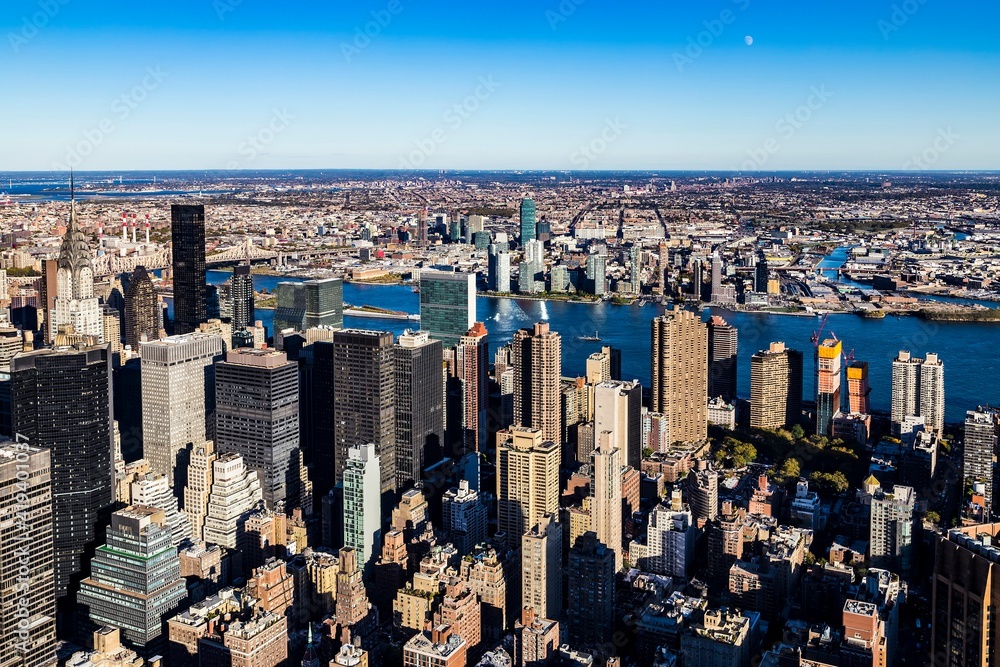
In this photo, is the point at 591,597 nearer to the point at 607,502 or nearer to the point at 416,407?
the point at 607,502

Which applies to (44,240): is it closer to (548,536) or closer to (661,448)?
(661,448)

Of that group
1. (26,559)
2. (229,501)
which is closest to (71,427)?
(229,501)

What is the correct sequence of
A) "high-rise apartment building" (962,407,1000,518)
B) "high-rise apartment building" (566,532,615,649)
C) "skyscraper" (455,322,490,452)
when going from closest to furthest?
"high-rise apartment building" (566,532,615,649)
"high-rise apartment building" (962,407,1000,518)
"skyscraper" (455,322,490,452)

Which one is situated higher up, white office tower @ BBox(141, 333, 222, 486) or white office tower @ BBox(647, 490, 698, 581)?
white office tower @ BBox(141, 333, 222, 486)

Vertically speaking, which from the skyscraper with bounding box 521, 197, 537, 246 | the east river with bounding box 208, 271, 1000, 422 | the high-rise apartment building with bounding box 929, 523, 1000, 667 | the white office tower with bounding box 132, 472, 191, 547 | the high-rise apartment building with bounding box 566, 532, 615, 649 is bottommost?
the high-rise apartment building with bounding box 566, 532, 615, 649

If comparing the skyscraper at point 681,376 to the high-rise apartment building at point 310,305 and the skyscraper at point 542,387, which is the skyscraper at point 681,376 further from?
the high-rise apartment building at point 310,305

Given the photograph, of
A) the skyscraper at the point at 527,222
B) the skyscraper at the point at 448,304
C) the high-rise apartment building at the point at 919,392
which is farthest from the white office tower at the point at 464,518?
the skyscraper at the point at 527,222

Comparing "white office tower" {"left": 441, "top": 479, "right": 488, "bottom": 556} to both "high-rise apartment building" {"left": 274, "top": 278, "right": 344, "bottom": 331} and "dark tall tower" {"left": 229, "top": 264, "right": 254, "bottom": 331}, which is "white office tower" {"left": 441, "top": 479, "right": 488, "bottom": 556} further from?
"dark tall tower" {"left": 229, "top": 264, "right": 254, "bottom": 331}

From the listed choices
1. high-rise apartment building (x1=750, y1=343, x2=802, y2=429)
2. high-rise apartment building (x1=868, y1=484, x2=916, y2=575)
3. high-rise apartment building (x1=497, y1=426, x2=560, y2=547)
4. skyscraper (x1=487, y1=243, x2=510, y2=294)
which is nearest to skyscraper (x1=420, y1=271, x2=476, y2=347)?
high-rise apartment building (x1=750, y1=343, x2=802, y2=429)
